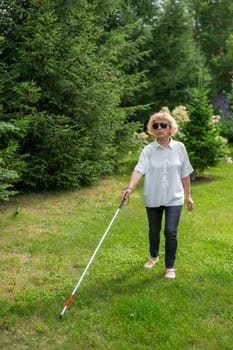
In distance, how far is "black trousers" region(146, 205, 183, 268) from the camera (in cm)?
407

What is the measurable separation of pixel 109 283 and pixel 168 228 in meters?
0.81

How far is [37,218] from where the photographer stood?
20.7 feet

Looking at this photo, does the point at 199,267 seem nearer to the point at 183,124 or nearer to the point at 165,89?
the point at 183,124

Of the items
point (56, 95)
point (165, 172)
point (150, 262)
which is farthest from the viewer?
point (56, 95)

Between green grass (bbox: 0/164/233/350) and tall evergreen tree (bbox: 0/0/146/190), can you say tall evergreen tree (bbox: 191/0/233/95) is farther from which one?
green grass (bbox: 0/164/233/350)

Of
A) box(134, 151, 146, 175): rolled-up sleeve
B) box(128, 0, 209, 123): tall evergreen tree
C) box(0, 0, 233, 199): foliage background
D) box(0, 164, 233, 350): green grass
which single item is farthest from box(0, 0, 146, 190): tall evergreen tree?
box(128, 0, 209, 123): tall evergreen tree

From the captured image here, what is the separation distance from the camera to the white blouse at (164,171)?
13.3 ft

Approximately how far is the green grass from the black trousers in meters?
0.24

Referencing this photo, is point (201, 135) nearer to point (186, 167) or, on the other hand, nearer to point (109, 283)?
point (186, 167)

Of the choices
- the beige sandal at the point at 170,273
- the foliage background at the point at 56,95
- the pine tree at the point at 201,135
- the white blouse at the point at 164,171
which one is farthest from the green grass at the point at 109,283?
the pine tree at the point at 201,135

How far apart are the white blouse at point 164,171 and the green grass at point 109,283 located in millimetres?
842

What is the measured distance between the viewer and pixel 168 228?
4.06 m

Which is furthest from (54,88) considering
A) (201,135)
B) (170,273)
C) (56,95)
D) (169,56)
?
(169,56)

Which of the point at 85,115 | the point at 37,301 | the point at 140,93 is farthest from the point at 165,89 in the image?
the point at 37,301
